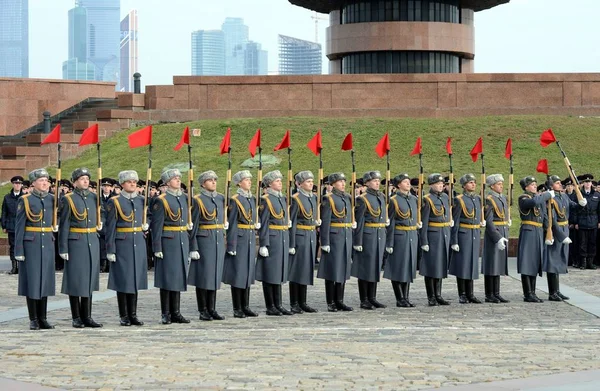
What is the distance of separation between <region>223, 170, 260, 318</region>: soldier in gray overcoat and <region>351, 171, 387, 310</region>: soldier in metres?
1.69

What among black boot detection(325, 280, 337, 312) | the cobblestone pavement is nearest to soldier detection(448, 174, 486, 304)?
the cobblestone pavement

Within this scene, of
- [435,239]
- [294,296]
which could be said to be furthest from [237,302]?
[435,239]

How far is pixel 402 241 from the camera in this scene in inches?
680

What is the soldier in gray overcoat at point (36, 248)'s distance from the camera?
579 inches

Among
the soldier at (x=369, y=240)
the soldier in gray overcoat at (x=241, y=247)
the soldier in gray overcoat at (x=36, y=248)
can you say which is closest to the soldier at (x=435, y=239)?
the soldier at (x=369, y=240)

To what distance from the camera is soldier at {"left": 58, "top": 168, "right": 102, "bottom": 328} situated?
48.3 feet

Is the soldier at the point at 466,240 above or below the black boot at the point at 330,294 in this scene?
above

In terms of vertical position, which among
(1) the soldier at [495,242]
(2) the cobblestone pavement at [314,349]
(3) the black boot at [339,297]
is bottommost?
(2) the cobblestone pavement at [314,349]

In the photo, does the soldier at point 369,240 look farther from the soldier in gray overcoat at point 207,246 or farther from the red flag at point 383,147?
the soldier in gray overcoat at point 207,246

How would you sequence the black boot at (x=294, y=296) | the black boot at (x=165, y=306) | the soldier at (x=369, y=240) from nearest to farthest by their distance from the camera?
1. the black boot at (x=165, y=306)
2. the black boot at (x=294, y=296)
3. the soldier at (x=369, y=240)

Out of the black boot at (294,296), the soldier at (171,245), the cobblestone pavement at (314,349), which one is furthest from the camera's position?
the black boot at (294,296)

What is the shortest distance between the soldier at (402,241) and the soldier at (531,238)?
1601 mm

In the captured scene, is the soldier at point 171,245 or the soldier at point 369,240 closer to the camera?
the soldier at point 171,245

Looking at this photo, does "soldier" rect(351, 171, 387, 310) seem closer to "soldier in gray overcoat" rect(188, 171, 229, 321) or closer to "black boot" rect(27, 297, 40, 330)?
"soldier in gray overcoat" rect(188, 171, 229, 321)
